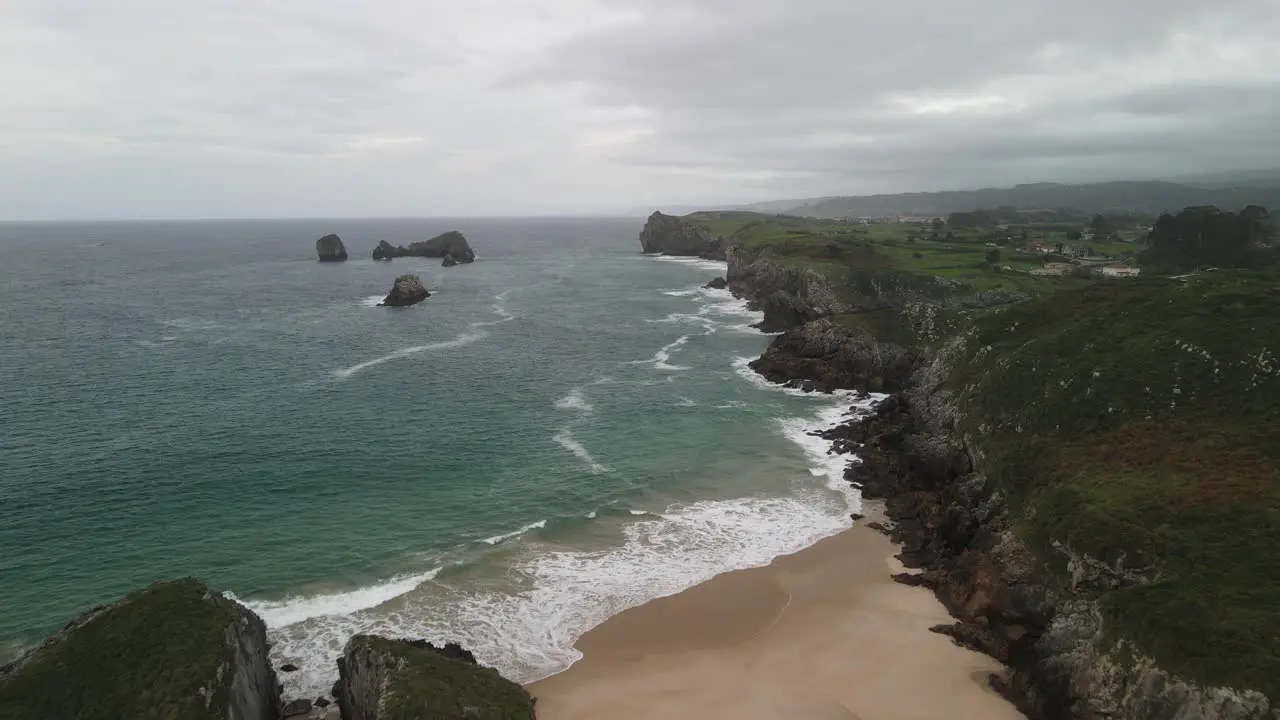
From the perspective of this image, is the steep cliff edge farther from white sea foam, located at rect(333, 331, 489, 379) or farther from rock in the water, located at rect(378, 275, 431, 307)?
rock in the water, located at rect(378, 275, 431, 307)

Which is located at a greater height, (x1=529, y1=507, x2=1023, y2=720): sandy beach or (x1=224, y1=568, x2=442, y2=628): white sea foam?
(x1=224, y1=568, x2=442, y2=628): white sea foam

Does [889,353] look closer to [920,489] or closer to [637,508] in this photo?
[920,489]

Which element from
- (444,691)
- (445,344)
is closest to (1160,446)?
(444,691)

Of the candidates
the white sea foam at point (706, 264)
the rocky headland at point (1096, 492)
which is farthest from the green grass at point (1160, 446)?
the white sea foam at point (706, 264)

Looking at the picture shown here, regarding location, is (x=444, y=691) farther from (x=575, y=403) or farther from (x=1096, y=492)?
(x=575, y=403)

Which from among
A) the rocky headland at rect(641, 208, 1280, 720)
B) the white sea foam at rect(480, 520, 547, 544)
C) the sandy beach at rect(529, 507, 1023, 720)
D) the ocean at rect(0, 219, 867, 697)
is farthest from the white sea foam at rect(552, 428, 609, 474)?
the rocky headland at rect(641, 208, 1280, 720)

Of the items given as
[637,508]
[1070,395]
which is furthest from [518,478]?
[1070,395]
